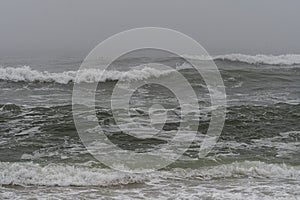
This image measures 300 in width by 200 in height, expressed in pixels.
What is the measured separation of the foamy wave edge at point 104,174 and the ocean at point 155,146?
0.05 ft

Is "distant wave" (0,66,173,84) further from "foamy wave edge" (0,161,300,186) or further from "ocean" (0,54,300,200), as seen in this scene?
"foamy wave edge" (0,161,300,186)

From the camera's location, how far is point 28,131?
9.84 meters

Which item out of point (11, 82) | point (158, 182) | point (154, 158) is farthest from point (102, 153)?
point (11, 82)

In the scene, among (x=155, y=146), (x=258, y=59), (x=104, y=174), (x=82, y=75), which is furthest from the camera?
(x=258, y=59)

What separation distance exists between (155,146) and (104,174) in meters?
2.14

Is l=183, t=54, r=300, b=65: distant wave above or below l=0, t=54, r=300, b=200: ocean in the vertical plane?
above

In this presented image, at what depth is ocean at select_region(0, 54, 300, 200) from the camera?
6.29 metres

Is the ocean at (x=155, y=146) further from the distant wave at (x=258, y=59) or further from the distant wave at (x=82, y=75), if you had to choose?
the distant wave at (x=258, y=59)

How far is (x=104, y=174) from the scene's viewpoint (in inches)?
272

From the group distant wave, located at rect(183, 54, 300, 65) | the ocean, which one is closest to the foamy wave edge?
the ocean

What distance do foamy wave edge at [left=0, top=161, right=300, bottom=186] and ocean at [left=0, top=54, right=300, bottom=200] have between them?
17 mm

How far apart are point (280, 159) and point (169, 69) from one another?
1356cm

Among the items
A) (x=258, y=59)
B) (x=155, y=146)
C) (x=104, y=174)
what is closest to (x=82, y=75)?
(x=155, y=146)

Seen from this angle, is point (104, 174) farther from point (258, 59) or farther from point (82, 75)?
point (258, 59)
